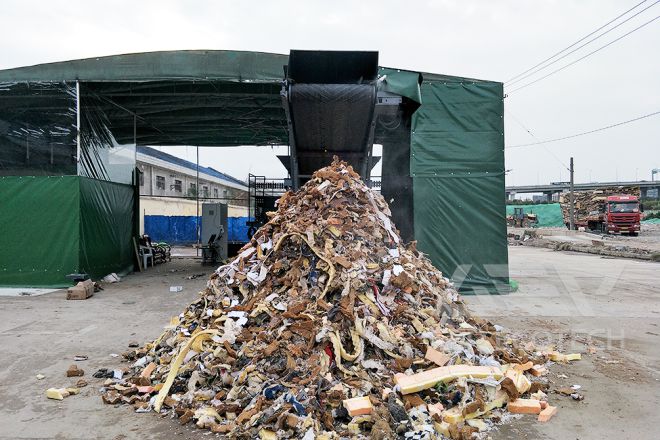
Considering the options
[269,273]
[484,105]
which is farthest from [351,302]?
[484,105]

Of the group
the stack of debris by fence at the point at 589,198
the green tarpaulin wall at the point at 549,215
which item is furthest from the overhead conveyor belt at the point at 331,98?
the green tarpaulin wall at the point at 549,215

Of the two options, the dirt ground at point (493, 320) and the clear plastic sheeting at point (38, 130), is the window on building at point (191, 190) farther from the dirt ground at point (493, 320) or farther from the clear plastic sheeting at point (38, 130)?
the clear plastic sheeting at point (38, 130)

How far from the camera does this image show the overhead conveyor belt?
6027 millimetres

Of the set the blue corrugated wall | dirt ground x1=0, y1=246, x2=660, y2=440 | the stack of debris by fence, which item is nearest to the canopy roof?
dirt ground x1=0, y1=246, x2=660, y2=440

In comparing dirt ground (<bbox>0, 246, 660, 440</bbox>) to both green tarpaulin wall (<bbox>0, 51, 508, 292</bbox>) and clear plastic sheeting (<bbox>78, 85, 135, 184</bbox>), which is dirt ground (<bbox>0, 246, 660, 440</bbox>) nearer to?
green tarpaulin wall (<bbox>0, 51, 508, 292</bbox>)

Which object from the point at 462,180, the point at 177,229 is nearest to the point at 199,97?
the point at 462,180

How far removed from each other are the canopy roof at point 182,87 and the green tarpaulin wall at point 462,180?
0.73m

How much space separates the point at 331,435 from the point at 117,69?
370 inches

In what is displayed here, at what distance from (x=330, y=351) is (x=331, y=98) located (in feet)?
11.7

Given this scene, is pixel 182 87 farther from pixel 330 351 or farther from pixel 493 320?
pixel 330 351

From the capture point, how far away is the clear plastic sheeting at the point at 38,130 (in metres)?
10.3

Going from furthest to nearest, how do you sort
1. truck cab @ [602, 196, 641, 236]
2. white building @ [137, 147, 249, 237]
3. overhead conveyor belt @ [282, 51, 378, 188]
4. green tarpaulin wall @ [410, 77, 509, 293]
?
1. truck cab @ [602, 196, 641, 236]
2. white building @ [137, 147, 249, 237]
3. green tarpaulin wall @ [410, 77, 509, 293]
4. overhead conveyor belt @ [282, 51, 378, 188]

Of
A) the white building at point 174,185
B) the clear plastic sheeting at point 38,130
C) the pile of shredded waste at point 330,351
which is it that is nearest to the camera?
the pile of shredded waste at point 330,351

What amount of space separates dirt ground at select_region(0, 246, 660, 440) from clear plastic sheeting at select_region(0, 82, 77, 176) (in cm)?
313
